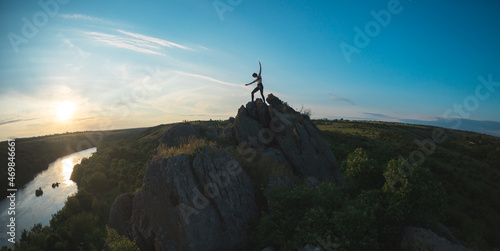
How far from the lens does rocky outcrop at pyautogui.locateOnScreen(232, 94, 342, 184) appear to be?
1769 centimetres

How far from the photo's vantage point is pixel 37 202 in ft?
160

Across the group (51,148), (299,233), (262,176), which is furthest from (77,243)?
(51,148)

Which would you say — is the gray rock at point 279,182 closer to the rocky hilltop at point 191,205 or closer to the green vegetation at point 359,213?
the rocky hilltop at point 191,205

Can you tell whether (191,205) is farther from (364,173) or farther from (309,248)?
(364,173)

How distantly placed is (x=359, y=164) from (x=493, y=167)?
52.4m

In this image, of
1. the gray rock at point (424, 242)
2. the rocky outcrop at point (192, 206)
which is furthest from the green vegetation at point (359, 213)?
the rocky outcrop at point (192, 206)

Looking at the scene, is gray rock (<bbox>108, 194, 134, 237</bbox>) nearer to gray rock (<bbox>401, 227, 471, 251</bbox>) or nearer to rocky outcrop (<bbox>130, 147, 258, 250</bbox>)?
rocky outcrop (<bbox>130, 147, 258, 250</bbox>)

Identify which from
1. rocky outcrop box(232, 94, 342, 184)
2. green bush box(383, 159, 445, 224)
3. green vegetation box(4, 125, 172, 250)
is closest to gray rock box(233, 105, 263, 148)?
rocky outcrop box(232, 94, 342, 184)

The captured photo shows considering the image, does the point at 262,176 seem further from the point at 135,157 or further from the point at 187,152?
the point at 135,157

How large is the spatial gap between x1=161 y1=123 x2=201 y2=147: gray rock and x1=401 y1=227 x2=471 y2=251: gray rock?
16557 millimetres

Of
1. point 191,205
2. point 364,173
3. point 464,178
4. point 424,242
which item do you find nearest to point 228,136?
point 191,205

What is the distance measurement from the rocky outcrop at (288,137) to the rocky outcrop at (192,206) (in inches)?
285

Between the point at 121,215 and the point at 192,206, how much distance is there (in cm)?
795

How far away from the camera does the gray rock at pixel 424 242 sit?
22.2ft
